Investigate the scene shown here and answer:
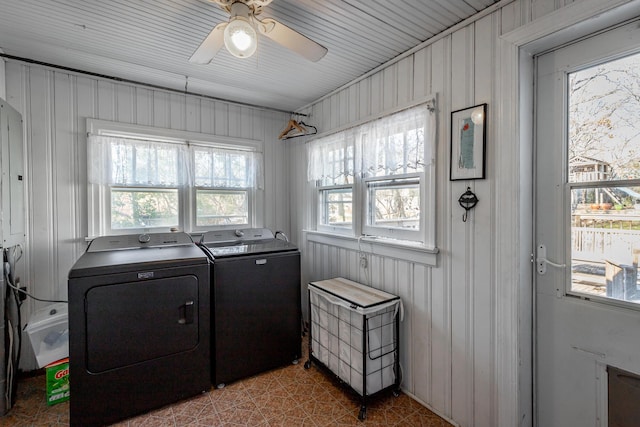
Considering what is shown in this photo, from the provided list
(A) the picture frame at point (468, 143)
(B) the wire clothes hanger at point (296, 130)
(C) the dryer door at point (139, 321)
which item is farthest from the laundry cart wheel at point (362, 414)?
(B) the wire clothes hanger at point (296, 130)

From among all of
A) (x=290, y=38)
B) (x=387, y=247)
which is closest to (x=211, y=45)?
(x=290, y=38)

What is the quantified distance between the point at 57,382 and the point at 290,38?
8.93ft

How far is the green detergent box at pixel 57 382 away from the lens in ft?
6.57

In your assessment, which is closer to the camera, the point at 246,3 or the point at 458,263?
the point at 246,3

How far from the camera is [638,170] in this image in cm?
127

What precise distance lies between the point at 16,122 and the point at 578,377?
384 centimetres

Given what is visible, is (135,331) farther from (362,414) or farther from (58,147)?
(58,147)

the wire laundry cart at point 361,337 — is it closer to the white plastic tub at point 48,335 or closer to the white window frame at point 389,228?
the white window frame at point 389,228

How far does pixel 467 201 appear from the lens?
173cm

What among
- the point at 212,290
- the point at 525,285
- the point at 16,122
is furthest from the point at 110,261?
the point at 525,285

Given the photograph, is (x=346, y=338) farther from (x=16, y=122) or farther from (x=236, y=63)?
(x=16, y=122)

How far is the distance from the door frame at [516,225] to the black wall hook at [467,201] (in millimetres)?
142

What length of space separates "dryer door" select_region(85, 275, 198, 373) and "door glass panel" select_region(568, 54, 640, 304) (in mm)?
2313

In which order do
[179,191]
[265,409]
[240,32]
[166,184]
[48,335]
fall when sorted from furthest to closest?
[179,191] < [166,184] < [48,335] < [265,409] < [240,32]
